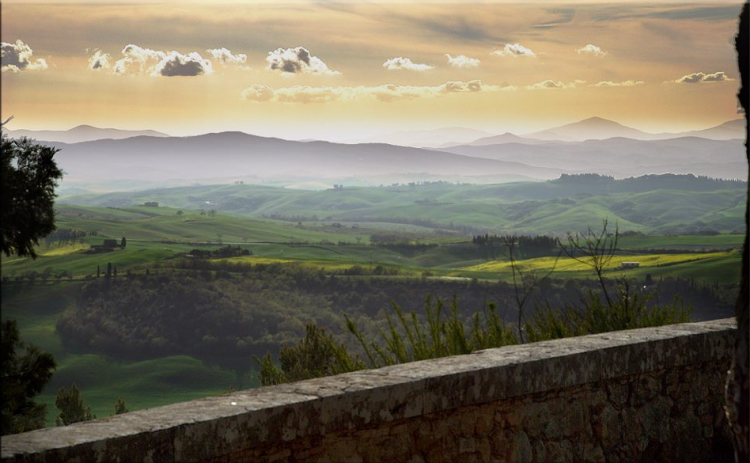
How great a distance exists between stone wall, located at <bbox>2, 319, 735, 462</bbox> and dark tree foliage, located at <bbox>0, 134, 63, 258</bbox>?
1551 millimetres

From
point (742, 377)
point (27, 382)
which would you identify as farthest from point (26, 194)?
point (742, 377)

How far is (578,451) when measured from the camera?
425 cm

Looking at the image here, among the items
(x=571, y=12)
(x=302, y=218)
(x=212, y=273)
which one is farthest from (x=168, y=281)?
(x=302, y=218)

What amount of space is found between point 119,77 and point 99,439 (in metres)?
48.9

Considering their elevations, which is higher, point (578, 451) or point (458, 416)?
point (458, 416)

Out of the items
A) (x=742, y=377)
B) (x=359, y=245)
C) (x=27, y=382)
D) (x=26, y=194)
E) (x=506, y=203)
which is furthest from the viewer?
(x=506, y=203)

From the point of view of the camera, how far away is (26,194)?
4789 millimetres

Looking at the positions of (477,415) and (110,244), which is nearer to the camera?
(477,415)

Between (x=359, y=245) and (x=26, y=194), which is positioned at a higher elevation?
(x=26, y=194)

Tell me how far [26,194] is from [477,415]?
2.77 metres

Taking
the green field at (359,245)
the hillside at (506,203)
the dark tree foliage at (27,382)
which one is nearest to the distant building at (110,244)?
the green field at (359,245)

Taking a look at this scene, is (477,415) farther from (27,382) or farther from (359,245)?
(359,245)

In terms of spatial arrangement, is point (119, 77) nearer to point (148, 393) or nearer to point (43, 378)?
point (148, 393)

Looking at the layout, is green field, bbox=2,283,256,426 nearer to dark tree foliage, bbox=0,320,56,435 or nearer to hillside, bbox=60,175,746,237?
hillside, bbox=60,175,746,237
